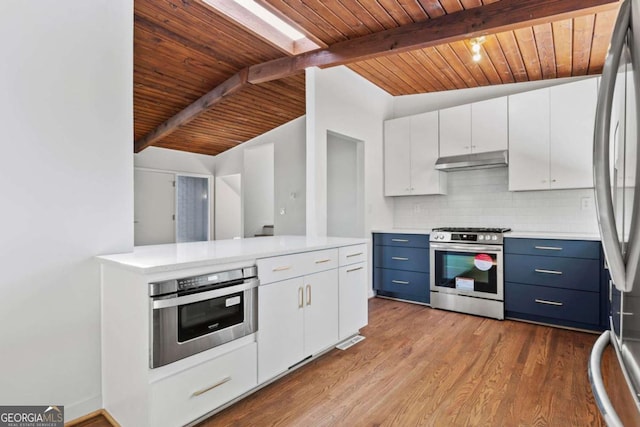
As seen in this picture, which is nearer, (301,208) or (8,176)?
(8,176)

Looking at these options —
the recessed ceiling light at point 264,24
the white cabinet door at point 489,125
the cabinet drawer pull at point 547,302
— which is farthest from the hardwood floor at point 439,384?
the recessed ceiling light at point 264,24

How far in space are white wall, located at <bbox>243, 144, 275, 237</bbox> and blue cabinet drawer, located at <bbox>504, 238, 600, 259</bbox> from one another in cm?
471

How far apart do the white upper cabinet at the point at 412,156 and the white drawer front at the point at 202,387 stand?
309cm

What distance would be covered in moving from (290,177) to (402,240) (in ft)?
8.01

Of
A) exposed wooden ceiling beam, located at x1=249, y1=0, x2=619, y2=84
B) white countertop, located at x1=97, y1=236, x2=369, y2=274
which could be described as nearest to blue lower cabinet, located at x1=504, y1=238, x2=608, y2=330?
exposed wooden ceiling beam, located at x1=249, y1=0, x2=619, y2=84

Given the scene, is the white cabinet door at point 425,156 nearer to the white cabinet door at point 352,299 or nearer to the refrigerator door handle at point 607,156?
the white cabinet door at point 352,299

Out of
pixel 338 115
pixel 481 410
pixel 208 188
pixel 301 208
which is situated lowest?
pixel 481 410

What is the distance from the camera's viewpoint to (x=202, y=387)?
179 centimetres

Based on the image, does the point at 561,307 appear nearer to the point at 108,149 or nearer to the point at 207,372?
the point at 207,372

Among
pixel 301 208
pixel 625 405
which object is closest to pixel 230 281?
pixel 625 405

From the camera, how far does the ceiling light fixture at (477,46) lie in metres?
3.19

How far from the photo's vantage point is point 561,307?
3.24 metres

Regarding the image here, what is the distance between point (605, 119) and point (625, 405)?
0.54 m

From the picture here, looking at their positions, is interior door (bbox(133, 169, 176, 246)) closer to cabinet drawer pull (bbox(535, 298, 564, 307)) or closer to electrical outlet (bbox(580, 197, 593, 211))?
cabinet drawer pull (bbox(535, 298, 564, 307))
